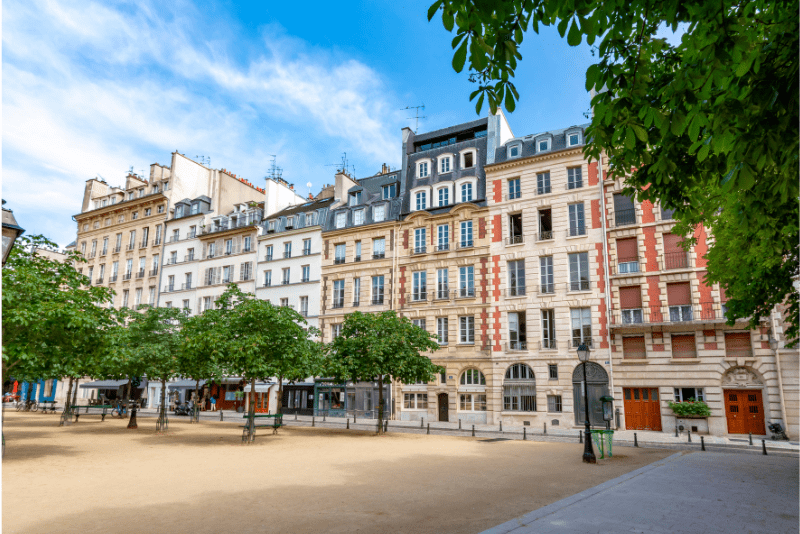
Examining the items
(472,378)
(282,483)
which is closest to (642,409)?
(472,378)

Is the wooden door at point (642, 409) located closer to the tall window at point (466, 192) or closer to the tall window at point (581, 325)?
the tall window at point (581, 325)

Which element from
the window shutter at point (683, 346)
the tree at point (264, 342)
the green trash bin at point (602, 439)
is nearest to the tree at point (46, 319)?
the tree at point (264, 342)

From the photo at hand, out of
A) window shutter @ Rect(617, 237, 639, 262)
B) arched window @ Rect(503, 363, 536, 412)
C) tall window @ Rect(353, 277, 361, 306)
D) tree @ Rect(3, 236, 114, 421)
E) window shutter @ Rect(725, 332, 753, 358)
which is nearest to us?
tree @ Rect(3, 236, 114, 421)

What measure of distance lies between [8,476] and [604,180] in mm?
28976

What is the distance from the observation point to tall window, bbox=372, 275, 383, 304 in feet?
121

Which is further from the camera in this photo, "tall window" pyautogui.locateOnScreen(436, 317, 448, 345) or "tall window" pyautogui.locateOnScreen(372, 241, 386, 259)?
"tall window" pyautogui.locateOnScreen(372, 241, 386, 259)

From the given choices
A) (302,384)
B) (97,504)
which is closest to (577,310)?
(302,384)

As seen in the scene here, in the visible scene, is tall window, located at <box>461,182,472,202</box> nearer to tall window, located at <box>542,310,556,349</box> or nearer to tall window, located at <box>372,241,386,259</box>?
tall window, located at <box>372,241,386,259</box>

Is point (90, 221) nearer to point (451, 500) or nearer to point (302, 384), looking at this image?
point (302, 384)

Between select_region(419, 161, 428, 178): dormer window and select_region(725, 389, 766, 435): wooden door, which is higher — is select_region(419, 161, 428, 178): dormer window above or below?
above

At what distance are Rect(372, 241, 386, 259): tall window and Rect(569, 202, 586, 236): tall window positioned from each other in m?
13.0

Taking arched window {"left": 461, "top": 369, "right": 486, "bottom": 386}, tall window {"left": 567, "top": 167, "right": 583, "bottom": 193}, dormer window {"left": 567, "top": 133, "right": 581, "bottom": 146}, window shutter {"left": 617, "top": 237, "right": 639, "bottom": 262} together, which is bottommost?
arched window {"left": 461, "top": 369, "right": 486, "bottom": 386}

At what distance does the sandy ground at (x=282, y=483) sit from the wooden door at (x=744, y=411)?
1065 centimetres

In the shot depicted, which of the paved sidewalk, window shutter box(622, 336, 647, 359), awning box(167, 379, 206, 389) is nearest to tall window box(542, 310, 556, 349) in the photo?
window shutter box(622, 336, 647, 359)
